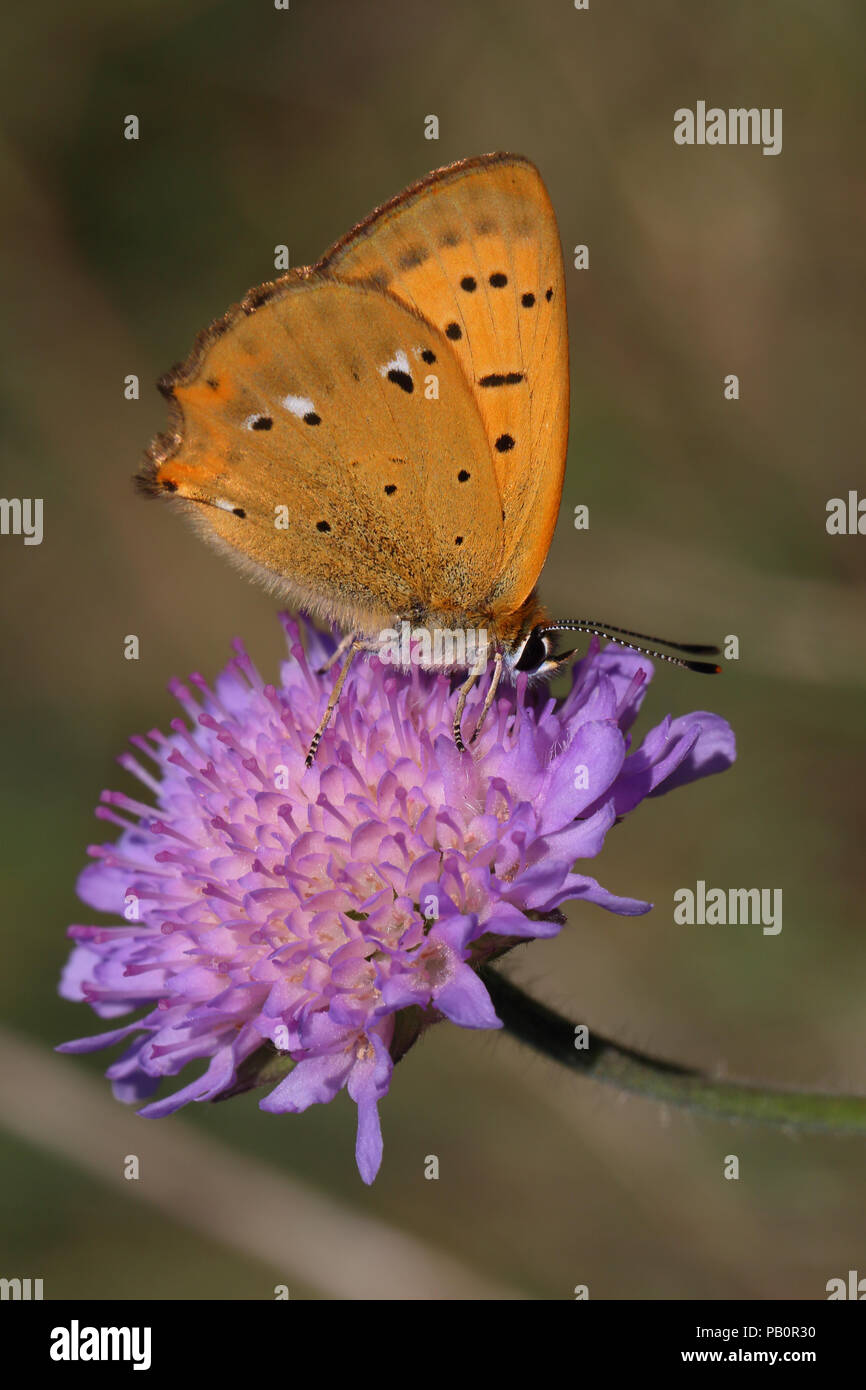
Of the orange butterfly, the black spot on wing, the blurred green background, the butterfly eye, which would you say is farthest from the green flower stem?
the blurred green background

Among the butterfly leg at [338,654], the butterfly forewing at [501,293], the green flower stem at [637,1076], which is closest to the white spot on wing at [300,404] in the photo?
the butterfly forewing at [501,293]

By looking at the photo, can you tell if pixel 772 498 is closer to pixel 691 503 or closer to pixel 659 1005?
pixel 691 503

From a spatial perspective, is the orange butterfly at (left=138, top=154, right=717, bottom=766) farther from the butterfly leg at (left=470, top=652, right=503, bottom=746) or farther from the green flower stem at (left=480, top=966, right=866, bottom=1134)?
the green flower stem at (left=480, top=966, right=866, bottom=1134)

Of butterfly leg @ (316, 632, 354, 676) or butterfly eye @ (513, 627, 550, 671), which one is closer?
butterfly eye @ (513, 627, 550, 671)

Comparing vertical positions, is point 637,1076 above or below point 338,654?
below

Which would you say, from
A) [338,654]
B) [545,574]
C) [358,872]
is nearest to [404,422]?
[338,654]

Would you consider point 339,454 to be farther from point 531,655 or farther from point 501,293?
point 531,655
